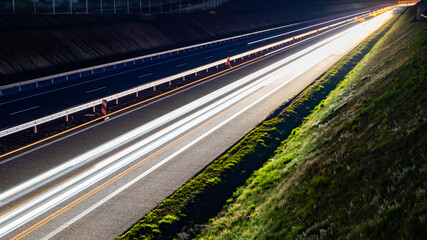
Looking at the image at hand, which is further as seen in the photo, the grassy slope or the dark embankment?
the dark embankment

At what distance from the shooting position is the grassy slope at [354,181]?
31.4 ft

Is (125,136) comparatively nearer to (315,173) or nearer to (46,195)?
(46,195)

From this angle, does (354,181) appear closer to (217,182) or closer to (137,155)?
(217,182)

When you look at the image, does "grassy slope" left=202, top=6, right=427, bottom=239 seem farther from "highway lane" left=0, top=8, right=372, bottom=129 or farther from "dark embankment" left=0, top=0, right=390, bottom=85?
"dark embankment" left=0, top=0, right=390, bottom=85

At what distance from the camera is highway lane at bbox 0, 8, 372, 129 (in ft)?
96.8

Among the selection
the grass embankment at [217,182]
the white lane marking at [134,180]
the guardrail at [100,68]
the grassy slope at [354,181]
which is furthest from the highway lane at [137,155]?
the guardrail at [100,68]

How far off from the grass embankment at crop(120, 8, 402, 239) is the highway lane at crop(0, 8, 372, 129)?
13.5 meters

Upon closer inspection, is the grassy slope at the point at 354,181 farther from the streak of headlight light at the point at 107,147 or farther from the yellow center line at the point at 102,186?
the streak of headlight light at the point at 107,147

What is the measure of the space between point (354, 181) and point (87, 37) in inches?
1784

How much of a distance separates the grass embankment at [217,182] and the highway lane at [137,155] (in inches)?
23.1

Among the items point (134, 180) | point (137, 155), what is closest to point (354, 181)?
point (134, 180)

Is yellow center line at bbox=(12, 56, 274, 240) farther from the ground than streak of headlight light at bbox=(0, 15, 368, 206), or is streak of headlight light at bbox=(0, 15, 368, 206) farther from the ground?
streak of headlight light at bbox=(0, 15, 368, 206)

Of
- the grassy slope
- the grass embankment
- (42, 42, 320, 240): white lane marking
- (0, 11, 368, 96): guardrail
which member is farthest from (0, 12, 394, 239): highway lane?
(0, 11, 368, 96): guardrail

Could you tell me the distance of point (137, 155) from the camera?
21.5 m
